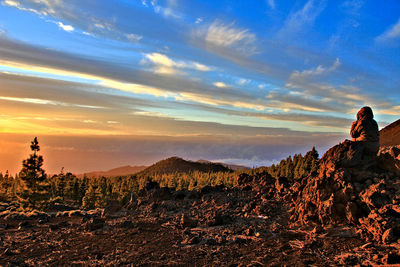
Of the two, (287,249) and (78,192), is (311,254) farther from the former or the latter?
(78,192)

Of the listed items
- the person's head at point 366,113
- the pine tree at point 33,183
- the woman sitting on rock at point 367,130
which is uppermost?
the person's head at point 366,113

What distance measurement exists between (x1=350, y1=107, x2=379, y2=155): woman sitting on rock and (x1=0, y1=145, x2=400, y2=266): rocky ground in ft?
3.28

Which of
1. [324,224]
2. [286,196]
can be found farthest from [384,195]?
[286,196]

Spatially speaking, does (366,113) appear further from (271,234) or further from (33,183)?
(33,183)

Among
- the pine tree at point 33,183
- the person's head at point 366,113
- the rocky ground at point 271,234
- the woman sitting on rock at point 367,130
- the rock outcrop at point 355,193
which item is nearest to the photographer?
the rocky ground at point 271,234

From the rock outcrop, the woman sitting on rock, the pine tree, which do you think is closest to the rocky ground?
the rock outcrop

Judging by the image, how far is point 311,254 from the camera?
12891 millimetres

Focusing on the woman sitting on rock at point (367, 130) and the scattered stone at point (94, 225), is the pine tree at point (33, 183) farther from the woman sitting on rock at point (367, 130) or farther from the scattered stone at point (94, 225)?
the woman sitting on rock at point (367, 130)

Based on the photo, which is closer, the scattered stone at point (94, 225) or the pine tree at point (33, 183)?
the scattered stone at point (94, 225)

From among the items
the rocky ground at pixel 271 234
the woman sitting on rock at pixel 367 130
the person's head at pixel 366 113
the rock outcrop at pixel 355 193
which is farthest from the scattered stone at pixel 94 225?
the person's head at pixel 366 113

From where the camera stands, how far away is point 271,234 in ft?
54.1

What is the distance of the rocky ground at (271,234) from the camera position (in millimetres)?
13117

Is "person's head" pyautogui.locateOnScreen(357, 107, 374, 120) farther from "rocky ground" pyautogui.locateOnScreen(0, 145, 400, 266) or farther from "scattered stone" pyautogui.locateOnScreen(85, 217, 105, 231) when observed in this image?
Answer: "scattered stone" pyautogui.locateOnScreen(85, 217, 105, 231)

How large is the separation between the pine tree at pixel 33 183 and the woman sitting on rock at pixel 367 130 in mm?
47977
